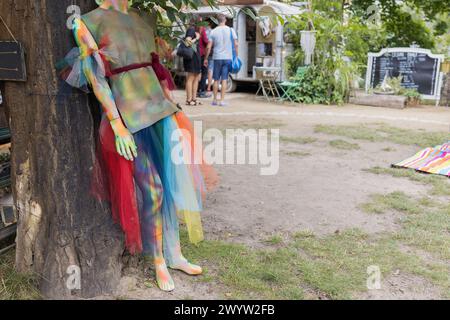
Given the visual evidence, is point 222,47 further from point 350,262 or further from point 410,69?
point 350,262

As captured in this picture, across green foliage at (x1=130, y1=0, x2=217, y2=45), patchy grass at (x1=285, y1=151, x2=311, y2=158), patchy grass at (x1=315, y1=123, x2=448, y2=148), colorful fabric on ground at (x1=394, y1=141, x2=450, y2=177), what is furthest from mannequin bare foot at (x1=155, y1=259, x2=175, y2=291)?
patchy grass at (x1=315, y1=123, x2=448, y2=148)

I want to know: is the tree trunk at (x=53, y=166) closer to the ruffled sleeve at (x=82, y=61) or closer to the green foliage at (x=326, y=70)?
the ruffled sleeve at (x=82, y=61)

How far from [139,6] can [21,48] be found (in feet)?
2.60

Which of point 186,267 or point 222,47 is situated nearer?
point 186,267

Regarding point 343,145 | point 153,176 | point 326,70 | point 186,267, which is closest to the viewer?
point 153,176

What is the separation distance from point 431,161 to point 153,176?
4018 mm

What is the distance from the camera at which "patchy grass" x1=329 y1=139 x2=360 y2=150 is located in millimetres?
6406

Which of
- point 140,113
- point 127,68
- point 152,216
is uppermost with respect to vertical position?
point 127,68

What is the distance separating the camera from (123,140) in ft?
7.97

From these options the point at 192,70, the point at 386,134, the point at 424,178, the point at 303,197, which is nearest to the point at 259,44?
the point at 192,70

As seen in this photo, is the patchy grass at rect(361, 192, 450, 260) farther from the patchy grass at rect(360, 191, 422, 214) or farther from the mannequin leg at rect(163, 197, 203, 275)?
the mannequin leg at rect(163, 197, 203, 275)

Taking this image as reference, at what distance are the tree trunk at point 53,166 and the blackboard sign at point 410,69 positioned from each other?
9.90 metres

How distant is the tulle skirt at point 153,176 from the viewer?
2.52 metres

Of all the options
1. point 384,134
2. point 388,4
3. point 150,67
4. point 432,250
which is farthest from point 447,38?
point 150,67
